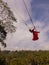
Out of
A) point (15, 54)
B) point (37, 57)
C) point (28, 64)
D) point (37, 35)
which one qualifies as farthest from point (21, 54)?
point (37, 35)

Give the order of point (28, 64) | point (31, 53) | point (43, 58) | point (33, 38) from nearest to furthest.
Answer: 1. point (33, 38)
2. point (28, 64)
3. point (43, 58)
4. point (31, 53)

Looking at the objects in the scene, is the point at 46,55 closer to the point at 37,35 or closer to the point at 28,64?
the point at 28,64

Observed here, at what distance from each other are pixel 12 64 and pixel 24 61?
215 cm

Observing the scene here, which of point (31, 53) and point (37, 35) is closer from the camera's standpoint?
point (37, 35)

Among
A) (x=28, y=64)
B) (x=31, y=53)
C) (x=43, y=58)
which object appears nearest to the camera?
(x=28, y=64)

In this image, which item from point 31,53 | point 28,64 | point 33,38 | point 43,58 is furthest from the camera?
point 31,53

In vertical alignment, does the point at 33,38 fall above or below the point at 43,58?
above

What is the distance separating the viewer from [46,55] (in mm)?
57625

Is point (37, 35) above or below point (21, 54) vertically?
above

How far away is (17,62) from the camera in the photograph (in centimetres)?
5272

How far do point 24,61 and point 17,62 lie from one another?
997mm

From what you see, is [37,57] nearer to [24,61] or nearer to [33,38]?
[24,61]

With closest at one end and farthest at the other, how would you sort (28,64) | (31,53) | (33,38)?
(33,38) → (28,64) → (31,53)

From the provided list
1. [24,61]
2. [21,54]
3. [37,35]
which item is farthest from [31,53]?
[37,35]
